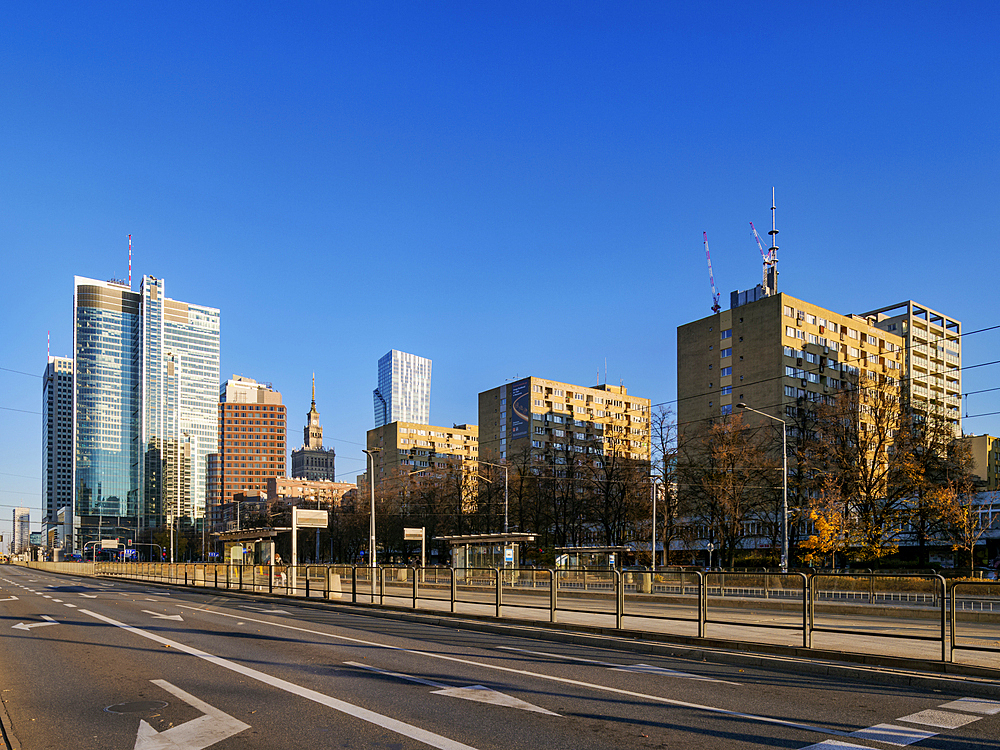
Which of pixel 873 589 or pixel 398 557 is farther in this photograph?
pixel 398 557

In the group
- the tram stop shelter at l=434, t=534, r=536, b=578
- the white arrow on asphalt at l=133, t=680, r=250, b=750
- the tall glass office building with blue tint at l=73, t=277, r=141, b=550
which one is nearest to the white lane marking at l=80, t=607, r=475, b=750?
the white arrow on asphalt at l=133, t=680, r=250, b=750

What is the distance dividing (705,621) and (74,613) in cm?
1990

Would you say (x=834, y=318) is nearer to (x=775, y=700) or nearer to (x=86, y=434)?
(x=775, y=700)

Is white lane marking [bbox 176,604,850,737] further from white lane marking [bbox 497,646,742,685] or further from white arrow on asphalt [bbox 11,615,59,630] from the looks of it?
white arrow on asphalt [bbox 11,615,59,630]

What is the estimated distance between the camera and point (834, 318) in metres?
103

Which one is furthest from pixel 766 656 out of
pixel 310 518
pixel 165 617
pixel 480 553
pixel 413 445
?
pixel 413 445

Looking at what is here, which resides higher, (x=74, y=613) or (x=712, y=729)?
(x=712, y=729)

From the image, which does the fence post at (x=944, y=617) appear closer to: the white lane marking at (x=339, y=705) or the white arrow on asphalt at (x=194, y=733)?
the white lane marking at (x=339, y=705)

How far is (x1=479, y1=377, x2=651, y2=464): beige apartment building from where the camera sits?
148375 millimetres

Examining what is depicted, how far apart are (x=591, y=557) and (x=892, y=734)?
43539 millimetres

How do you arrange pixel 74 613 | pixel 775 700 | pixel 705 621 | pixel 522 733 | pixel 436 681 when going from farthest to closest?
1. pixel 74 613
2. pixel 705 621
3. pixel 436 681
4. pixel 775 700
5. pixel 522 733

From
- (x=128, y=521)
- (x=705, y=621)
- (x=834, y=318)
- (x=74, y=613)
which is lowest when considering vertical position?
(x=128, y=521)

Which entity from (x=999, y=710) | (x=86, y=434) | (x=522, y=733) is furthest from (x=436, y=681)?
(x=86, y=434)

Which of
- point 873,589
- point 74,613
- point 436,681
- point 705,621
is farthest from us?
point 74,613
